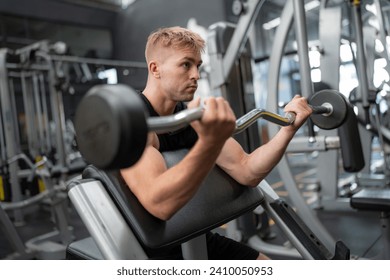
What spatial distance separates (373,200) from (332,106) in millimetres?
718

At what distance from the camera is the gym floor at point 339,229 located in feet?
6.64

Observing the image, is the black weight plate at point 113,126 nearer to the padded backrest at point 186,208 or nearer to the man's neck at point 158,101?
the padded backrest at point 186,208

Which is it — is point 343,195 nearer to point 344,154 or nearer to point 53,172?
point 344,154

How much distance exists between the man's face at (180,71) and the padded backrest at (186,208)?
0.17 metres

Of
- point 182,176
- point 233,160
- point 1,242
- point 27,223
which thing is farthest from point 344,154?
point 27,223

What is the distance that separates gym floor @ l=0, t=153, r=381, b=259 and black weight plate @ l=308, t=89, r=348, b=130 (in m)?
1.09

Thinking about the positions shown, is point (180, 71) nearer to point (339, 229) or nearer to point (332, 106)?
point (332, 106)

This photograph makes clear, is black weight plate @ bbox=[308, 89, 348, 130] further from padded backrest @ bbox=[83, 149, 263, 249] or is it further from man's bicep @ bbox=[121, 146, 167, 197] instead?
man's bicep @ bbox=[121, 146, 167, 197]

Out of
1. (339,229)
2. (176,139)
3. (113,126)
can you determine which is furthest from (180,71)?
(339,229)

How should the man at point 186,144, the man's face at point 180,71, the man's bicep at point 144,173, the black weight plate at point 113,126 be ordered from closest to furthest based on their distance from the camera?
the black weight plate at point 113,126 < the man at point 186,144 < the man's bicep at point 144,173 < the man's face at point 180,71

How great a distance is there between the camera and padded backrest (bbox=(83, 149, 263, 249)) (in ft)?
2.62

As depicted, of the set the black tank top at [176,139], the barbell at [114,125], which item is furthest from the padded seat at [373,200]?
the barbell at [114,125]

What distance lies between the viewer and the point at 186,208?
0.87m
